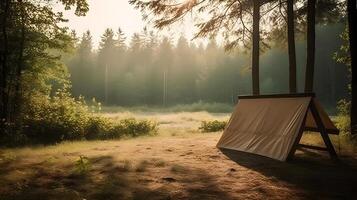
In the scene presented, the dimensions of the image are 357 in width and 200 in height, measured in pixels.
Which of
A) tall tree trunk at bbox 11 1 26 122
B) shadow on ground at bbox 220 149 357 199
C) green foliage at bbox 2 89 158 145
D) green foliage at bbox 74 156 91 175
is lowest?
shadow on ground at bbox 220 149 357 199

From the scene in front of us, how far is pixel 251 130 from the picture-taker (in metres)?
11.5

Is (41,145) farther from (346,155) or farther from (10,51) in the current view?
(346,155)

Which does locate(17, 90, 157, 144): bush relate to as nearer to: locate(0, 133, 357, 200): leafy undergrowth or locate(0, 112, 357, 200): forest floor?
locate(0, 112, 357, 200): forest floor

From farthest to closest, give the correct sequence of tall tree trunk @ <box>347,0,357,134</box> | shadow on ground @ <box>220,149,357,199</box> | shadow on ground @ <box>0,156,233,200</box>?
tall tree trunk @ <box>347,0,357,134</box>, shadow on ground @ <box>220,149,357,199</box>, shadow on ground @ <box>0,156,233,200</box>

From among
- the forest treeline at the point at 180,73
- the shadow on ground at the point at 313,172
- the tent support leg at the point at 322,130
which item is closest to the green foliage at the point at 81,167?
the shadow on ground at the point at 313,172

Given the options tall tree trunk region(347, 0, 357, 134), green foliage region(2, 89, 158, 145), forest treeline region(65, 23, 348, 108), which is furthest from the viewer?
forest treeline region(65, 23, 348, 108)

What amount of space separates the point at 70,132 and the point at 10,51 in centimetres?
379

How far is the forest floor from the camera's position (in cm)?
642

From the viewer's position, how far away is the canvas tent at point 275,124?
9656 mm

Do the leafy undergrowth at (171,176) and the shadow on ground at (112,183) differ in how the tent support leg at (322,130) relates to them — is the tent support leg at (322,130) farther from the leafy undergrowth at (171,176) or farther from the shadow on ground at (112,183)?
the shadow on ground at (112,183)

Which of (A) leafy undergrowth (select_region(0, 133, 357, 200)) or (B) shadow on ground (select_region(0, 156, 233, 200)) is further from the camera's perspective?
(A) leafy undergrowth (select_region(0, 133, 357, 200))

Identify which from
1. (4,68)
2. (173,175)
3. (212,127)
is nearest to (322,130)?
(173,175)

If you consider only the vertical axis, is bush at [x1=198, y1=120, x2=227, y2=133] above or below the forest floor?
above

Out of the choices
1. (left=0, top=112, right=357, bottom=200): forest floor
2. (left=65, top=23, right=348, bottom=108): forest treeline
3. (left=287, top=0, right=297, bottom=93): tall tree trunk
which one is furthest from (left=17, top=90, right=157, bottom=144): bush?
(left=65, top=23, right=348, bottom=108): forest treeline
